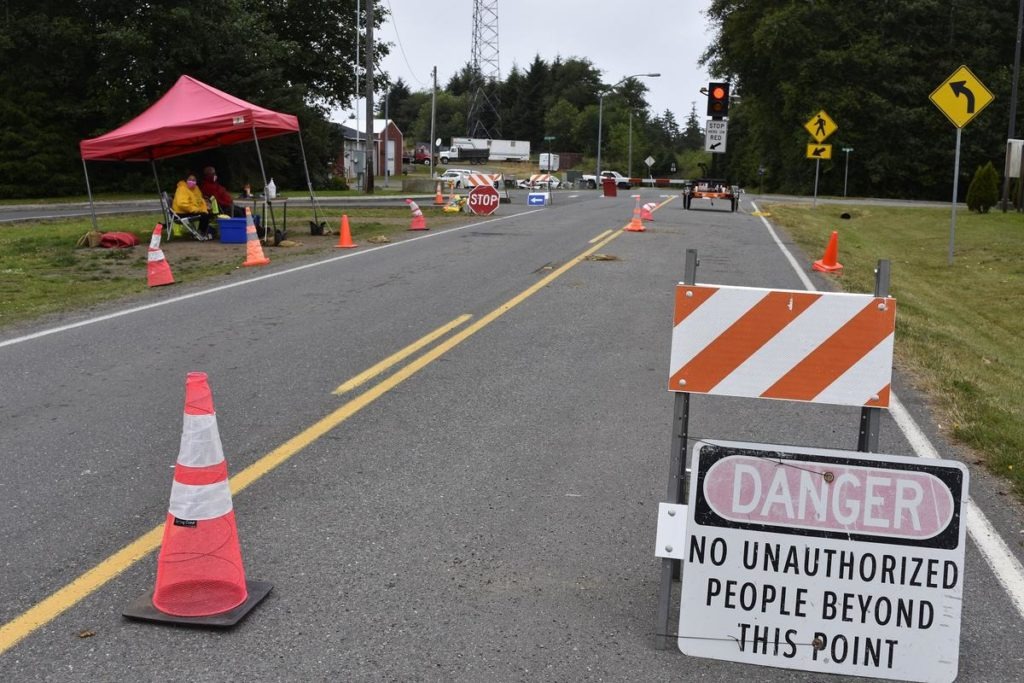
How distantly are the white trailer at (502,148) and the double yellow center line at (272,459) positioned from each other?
340 feet

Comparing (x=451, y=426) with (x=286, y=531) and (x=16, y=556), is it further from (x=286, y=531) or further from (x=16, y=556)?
(x=16, y=556)

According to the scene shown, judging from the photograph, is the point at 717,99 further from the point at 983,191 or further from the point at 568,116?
the point at 568,116

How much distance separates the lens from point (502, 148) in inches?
4488

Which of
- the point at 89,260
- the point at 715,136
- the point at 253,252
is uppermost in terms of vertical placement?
the point at 715,136

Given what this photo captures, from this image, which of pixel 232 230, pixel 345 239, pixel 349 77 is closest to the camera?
pixel 345 239

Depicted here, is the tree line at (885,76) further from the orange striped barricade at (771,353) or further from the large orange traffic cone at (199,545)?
the large orange traffic cone at (199,545)

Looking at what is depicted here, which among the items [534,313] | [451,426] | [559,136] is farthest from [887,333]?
[559,136]

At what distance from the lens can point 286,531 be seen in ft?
14.9

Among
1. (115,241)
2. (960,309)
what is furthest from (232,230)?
(960,309)

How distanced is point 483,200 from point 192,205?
10.5m

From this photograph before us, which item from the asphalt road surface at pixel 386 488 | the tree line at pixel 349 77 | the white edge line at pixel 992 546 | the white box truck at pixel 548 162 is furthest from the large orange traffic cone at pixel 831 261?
the white box truck at pixel 548 162

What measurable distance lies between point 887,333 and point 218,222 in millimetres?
18192

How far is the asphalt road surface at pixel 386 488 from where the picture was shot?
3.53 metres

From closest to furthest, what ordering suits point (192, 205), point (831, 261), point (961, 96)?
point (831, 261) → point (961, 96) → point (192, 205)
